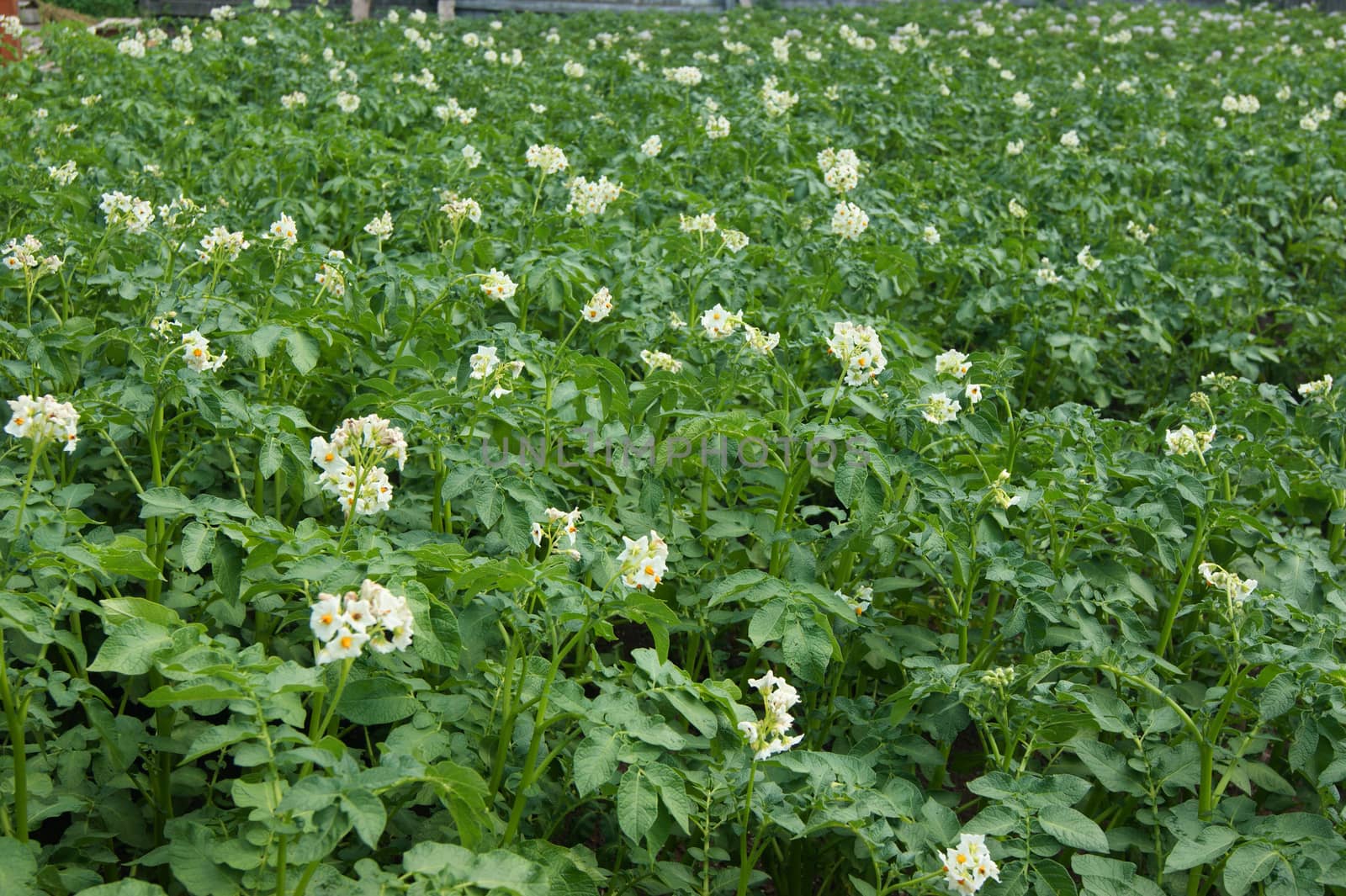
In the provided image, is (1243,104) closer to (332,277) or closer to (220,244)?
(332,277)

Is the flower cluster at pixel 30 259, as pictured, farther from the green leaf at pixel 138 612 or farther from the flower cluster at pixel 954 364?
the flower cluster at pixel 954 364

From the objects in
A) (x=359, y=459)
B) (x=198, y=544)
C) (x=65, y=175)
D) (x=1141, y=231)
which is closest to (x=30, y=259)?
(x=65, y=175)

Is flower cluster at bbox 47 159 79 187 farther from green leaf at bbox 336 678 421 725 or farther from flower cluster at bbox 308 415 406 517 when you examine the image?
green leaf at bbox 336 678 421 725

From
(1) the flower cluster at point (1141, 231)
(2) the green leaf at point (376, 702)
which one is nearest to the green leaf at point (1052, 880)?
(2) the green leaf at point (376, 702)

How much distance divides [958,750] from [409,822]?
1.47 m

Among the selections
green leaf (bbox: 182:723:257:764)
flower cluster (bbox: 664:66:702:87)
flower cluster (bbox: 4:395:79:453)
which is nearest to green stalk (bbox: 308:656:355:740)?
green leaf (bbox: 182:723:257:764)

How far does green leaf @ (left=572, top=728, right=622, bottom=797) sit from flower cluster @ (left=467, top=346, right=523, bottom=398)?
90 cm

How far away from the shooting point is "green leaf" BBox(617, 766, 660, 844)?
1843 mm

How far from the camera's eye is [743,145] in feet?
18.2

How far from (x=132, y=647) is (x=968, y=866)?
4.28ft

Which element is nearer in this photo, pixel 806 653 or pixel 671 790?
pixel 671 790

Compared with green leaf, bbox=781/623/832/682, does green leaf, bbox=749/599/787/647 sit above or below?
above

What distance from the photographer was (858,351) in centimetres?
270

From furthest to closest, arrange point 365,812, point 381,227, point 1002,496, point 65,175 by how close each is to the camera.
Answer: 1. point 65,175
2. point 381,227
3. point 1002,496
4. point 365,812
